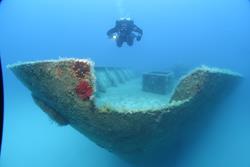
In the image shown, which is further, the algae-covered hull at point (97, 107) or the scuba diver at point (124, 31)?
the scuba diver at point (124, 31)

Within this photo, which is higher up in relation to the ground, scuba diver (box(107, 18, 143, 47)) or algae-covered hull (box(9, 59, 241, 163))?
scuba diver (box(107, 18, 143, 47))

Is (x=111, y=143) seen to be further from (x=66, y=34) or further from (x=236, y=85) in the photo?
(x=66, y=34)

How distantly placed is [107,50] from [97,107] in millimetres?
80671

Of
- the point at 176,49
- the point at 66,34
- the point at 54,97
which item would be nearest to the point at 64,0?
the point at 66,34

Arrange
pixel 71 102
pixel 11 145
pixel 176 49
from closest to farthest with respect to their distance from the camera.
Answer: pixel 71 102, pixel 11 145, pixel 176 49

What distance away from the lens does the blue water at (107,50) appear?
28.4ft

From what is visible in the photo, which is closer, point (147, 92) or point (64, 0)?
point (147, 92)

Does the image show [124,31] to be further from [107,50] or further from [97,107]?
[107,50]

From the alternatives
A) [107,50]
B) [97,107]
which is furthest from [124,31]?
[107,50]

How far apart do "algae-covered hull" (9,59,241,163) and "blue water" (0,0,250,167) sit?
103 inches

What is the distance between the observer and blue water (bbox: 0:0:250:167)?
8656 millimetres

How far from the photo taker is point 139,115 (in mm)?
Answer: 4621

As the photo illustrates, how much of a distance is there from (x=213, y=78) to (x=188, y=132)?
112 inches

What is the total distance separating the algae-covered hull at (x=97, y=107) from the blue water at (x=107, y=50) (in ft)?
8.55
